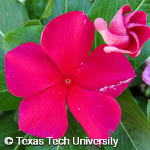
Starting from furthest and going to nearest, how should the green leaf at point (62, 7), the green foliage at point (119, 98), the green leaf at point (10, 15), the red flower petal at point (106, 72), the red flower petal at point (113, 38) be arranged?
the green leaf at point (62, 7), the green leaf at point (10, 15), the green foliage at point (119, 98), the red flower petal at point (106, 72), the red flower petal at point (113, 38)

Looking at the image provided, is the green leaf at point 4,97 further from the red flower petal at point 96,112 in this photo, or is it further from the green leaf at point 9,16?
the red flower petal at point 96,112

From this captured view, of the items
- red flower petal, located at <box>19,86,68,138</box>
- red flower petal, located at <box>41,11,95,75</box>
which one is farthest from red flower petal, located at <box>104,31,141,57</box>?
red flower petal, located at <box>19,86,68,138</box>

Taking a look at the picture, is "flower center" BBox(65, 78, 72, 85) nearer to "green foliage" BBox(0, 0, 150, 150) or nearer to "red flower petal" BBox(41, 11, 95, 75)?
"red flower petal" BBox(41, 11, 95, 75)


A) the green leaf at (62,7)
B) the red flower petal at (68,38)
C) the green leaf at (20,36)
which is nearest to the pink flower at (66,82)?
the red flower petal at (68,38)

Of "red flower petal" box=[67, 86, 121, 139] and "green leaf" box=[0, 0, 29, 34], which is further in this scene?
"green leaf" box=[0, 0, 29, 34]

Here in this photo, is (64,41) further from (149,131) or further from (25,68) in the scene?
(149,131)

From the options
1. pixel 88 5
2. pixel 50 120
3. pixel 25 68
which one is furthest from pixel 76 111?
pixel 88 5
